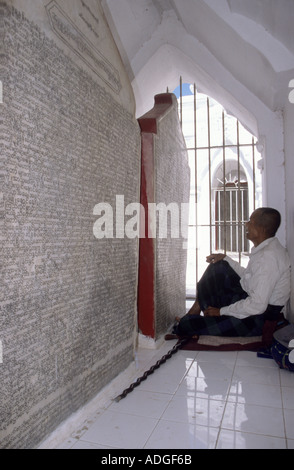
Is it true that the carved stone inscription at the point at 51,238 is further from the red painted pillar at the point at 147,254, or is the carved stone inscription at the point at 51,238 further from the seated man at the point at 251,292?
the seated man at the point at 251,292

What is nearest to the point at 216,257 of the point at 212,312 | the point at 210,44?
the point at 212,312

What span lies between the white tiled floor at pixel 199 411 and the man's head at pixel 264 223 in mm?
919

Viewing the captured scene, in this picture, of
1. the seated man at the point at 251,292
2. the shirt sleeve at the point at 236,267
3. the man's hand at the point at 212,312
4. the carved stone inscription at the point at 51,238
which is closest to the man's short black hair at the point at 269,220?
the seated man at the point at 251,292

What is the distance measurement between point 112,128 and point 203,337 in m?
1.63

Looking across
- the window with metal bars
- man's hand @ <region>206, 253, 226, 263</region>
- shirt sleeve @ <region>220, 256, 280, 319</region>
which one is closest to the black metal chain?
shirt sleeve @ <region>220, 256, 280, 319</region>

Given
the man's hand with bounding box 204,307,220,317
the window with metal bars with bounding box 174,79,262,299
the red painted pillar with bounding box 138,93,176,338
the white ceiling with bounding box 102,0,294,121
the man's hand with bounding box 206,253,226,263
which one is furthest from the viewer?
the window with metal bars with bounding box 174,79,262,299

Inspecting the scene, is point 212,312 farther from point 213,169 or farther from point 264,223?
point 213,169

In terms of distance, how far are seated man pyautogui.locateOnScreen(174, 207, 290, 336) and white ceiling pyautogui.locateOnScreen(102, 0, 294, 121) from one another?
1.06 metres

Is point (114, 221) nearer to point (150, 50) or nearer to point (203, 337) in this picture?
point (203, 337)

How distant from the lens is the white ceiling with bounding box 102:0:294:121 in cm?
226

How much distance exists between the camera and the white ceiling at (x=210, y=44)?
2.26m

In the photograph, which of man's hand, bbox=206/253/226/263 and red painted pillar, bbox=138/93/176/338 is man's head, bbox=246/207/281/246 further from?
red painted pillar, bbox=138/93/176/338

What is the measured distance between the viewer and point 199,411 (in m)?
1.59

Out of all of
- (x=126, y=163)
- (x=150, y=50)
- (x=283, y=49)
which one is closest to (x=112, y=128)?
(x=126, y=163)
